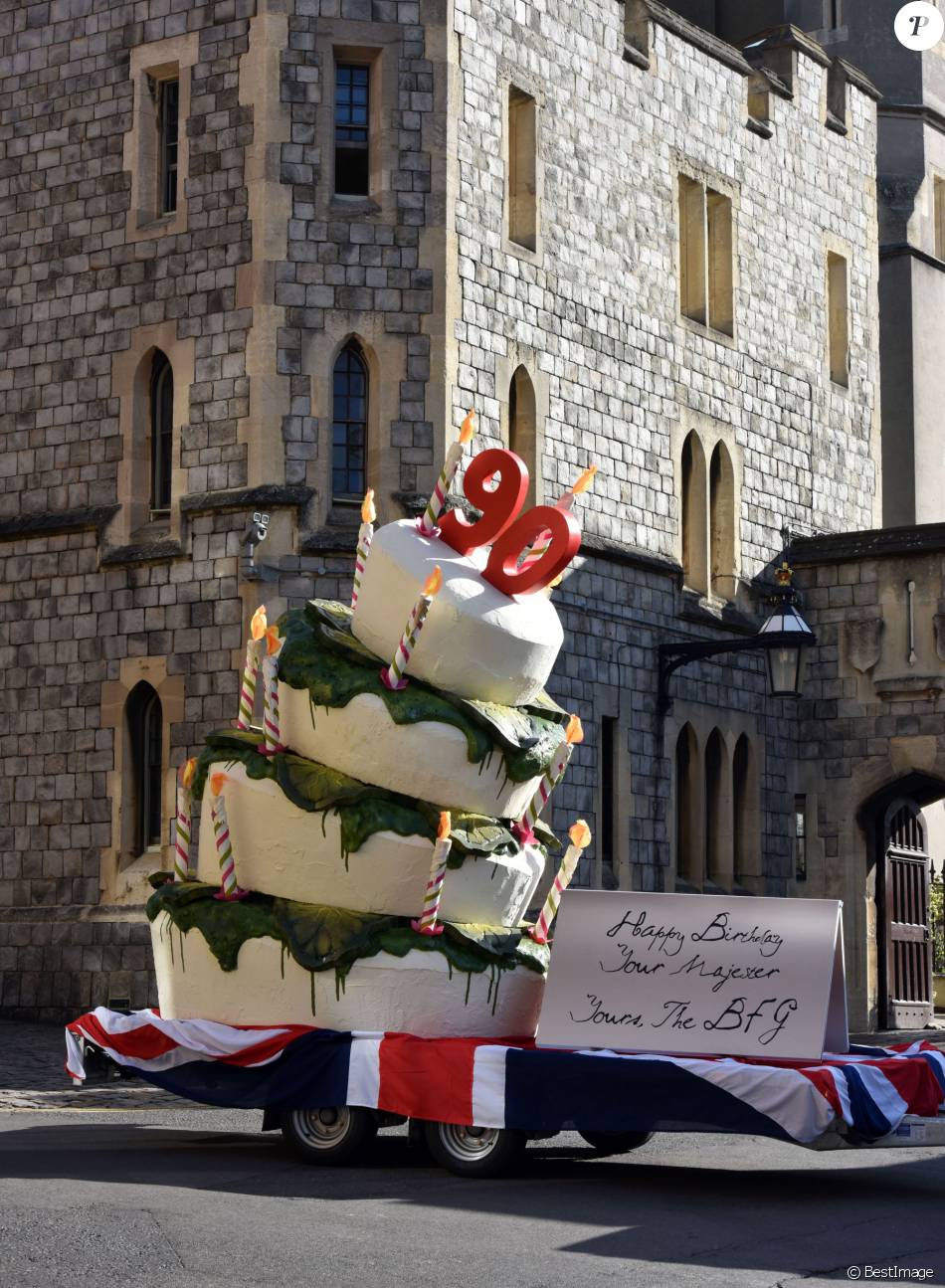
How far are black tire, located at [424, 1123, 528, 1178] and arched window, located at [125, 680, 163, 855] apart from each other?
9571mm

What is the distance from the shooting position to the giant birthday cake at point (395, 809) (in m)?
11.5

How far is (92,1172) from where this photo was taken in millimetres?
10398

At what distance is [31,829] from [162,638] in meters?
2.30

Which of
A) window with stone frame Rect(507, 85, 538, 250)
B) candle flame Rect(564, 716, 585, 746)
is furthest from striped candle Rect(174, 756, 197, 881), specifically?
window with stone frame Rect(507, 85, 538, 250)

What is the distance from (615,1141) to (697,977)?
167 centimetres

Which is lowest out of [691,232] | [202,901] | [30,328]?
[202,901]

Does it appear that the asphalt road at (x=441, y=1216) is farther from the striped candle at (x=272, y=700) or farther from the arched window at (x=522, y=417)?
the arched window at (x=522, y=417)

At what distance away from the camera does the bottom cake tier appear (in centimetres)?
1139

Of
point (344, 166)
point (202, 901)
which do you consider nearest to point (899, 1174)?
point (202, 901)

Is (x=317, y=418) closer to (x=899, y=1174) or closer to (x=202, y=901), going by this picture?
(x=202, y=901)

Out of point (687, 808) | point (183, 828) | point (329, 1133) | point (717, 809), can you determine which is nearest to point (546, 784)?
point (183, 828)

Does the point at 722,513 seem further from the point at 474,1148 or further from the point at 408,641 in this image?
the point at 474,1148

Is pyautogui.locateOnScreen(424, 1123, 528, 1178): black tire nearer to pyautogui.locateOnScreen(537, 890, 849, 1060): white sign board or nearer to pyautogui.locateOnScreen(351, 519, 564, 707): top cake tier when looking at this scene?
pyautogui.locateOnScreen(537, 890, 849, 1060): white sign board

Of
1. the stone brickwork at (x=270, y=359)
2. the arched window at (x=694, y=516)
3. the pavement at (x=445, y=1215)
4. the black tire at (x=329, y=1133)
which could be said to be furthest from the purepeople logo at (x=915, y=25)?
the black tire at (x=329, y=1133)
